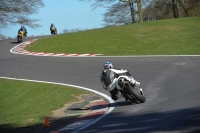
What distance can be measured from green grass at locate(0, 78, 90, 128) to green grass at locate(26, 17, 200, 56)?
8.68 m

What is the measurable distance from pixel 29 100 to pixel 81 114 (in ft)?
18.2

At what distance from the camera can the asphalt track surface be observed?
31.8 ft

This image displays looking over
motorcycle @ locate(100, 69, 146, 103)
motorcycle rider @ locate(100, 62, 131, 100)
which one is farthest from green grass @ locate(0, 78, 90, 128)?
motorcycle @ locate(100, 69, 146, 103)

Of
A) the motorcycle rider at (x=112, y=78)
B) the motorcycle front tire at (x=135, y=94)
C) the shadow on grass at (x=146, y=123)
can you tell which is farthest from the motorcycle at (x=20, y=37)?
the shadow on grass at (x=146, y=123)

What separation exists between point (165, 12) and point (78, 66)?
38.5 meters

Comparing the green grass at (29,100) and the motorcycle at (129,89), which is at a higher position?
the motorcycle at (129,89)

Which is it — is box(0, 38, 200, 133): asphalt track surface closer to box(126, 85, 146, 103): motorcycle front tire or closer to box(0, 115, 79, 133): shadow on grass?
box(126, 85, 146, 103): motorcycle front tire

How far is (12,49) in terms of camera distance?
33.5 meters

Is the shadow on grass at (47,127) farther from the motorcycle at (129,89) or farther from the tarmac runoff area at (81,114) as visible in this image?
the motorcycle at (129,89)

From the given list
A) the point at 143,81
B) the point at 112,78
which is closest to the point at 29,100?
the point at 143,81

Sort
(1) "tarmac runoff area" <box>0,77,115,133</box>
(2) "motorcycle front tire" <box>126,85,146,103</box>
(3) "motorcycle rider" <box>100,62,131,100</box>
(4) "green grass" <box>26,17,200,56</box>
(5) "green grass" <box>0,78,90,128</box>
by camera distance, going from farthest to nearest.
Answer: (4) "green grass" <box>26,17,200,56</box>
(5) "green grass" <box>0,78,90,128</box>
(3) "motorcycle rider" <box>100,62,131,100</box>
(2) "motorcycle front tire" <box>126,85,146,103</box>
(1) "tarmac runoff area" <box>0,77,115,133</box>

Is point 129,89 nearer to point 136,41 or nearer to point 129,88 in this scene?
point 129,88

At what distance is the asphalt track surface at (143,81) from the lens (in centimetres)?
969

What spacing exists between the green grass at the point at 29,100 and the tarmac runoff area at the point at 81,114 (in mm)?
605
